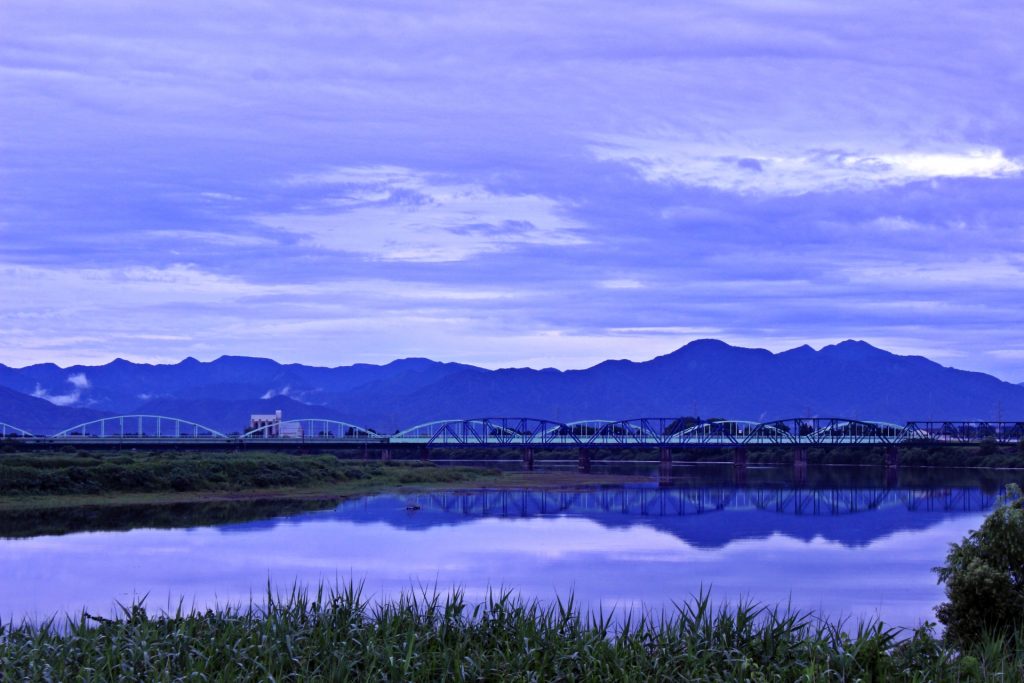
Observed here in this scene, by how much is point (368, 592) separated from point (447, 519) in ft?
112

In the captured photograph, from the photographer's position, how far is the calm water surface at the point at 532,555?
3991 centimetres

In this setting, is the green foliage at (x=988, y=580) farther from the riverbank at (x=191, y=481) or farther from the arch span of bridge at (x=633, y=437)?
the arch span of bridge at (x=633, y=437)

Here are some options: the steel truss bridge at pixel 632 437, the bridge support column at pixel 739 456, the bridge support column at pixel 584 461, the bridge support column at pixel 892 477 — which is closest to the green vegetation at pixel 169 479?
→ the bridge support column at pixel 584 461

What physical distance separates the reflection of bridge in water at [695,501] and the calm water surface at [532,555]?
0.52m

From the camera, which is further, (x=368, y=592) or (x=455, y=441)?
(x=455, y=441)

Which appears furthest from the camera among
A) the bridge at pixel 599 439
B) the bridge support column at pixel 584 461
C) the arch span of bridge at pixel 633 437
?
the arch span of bridge at pixel 633 437

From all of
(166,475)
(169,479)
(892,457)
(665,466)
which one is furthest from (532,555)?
(892,457)

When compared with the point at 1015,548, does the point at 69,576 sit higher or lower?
lower

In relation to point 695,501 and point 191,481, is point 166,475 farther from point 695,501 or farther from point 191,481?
point 695,501

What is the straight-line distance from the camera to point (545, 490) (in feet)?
340

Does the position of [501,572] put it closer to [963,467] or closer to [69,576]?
[69,576]

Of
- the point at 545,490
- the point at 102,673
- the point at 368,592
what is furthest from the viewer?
the point at 545,490

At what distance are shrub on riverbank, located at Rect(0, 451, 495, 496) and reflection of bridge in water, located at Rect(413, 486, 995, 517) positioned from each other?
10.4 meters

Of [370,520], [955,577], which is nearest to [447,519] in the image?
[370,520]
